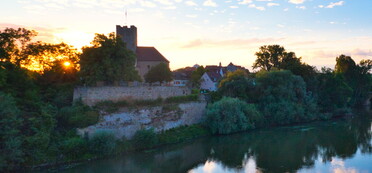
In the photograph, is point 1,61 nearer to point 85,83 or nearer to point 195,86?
point 85,83

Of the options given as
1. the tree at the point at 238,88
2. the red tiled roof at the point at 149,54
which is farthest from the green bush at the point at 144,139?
the red tiled roof at the point at 149,54

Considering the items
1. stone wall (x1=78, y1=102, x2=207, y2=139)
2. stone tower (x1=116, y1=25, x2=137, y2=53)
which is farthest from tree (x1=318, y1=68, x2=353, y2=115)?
stone tower (x1=116, y1=25, x2=137, y2=53)

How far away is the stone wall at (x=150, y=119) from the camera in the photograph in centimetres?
2448

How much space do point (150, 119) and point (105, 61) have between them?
636 cm

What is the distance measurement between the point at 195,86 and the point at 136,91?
74.0 ft

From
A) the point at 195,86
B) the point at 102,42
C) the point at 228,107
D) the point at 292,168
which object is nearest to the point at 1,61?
the point at 102,42

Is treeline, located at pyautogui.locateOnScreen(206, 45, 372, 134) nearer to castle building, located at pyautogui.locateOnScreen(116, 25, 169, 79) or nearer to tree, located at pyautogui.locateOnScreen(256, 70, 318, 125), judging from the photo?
tree, located at pyautogui.locateOnScreen(256, 70, 318, 125)

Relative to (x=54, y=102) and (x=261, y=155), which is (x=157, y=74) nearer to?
(x=54, y=102)

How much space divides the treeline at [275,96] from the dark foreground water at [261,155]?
2085mm

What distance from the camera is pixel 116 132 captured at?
973 inches

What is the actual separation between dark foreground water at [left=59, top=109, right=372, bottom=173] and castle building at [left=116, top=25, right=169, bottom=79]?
16.5 meters

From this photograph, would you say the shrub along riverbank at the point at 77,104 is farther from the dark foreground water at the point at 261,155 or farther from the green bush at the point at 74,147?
the dark foreground water at the point at 261,155

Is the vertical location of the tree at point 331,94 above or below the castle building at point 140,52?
below

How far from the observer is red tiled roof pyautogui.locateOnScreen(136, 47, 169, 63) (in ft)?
139
